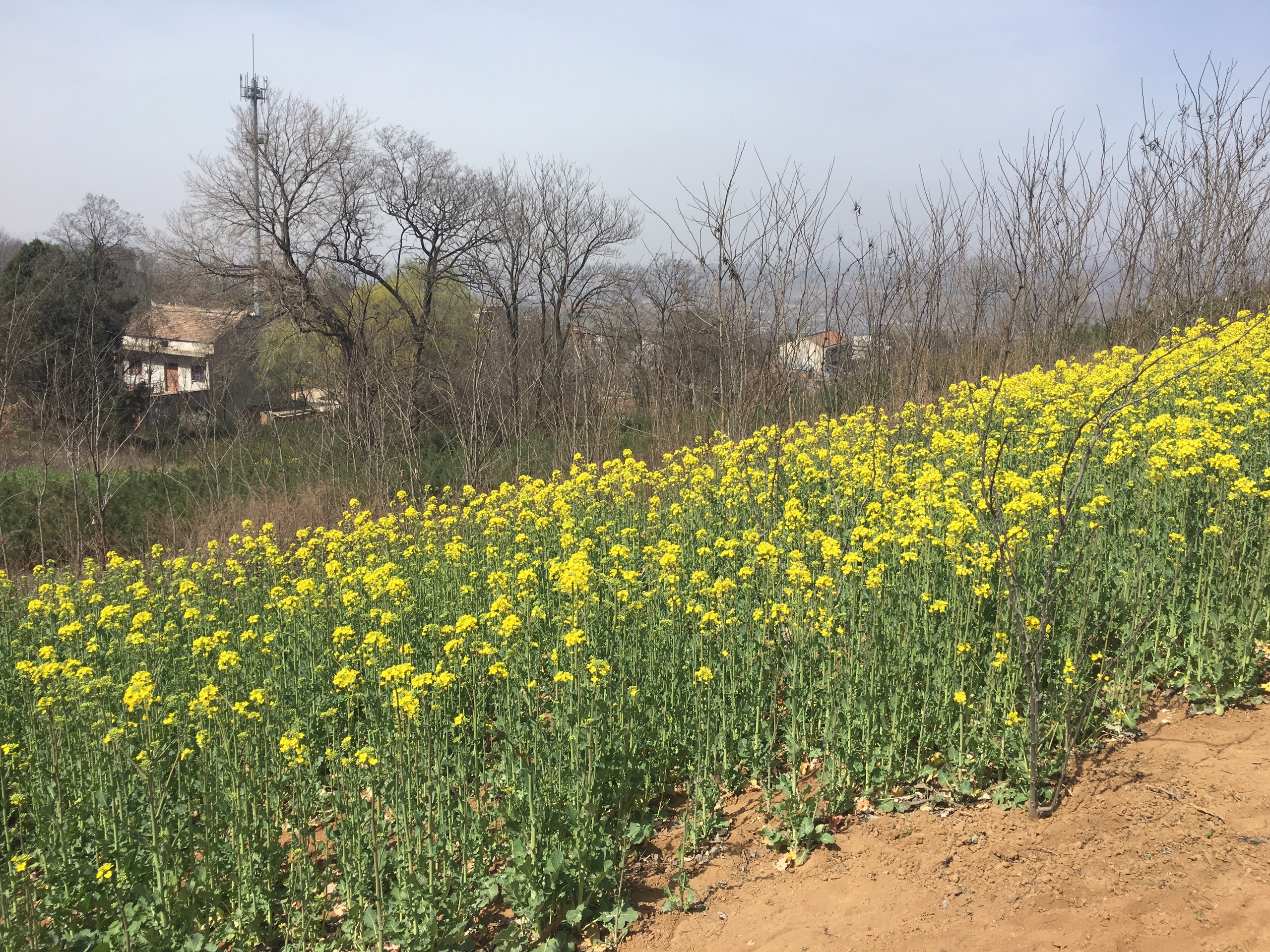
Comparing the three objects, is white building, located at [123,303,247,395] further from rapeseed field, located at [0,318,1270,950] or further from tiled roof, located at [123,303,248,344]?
rapeseed field, located at [0,318,1270,950]

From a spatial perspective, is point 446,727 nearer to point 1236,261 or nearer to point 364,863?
point 364,863

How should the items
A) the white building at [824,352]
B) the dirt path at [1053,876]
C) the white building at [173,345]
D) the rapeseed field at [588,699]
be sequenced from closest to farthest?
the dirt path at [1053,876], the rapeseed field at [588,699], the white building at [824,352], the white building at [173,345]

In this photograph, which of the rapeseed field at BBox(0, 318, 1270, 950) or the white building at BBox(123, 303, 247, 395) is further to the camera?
the white building at BBox(123, 303, 247, 395)

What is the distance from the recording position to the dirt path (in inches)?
106

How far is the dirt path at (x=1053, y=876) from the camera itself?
270 cm

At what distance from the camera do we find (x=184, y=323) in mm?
43125

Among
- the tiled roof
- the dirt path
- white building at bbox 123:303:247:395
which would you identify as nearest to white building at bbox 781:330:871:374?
the dirt path

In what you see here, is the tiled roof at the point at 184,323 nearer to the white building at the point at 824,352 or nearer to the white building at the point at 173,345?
the white building at the point at 173,345

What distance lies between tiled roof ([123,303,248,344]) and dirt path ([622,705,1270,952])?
79.7 ft

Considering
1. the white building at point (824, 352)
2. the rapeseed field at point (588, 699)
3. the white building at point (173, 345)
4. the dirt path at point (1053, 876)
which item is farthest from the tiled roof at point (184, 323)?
the dirt path at point (1053, 876)

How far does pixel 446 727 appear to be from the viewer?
170 inches

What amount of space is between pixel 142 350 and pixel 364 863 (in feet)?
100

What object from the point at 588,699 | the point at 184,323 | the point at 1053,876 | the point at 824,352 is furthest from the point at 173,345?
the point at 1053,876

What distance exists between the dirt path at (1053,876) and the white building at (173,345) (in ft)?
54.5
